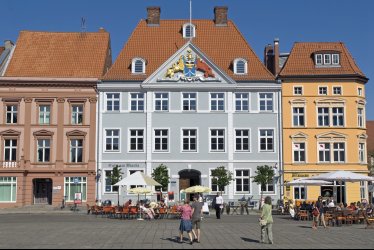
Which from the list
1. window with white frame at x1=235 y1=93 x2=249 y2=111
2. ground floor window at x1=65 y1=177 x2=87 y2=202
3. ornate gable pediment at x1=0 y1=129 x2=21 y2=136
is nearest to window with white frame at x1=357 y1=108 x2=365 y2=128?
window with white frame at x1=235 y1=93 x2=249 y2=111

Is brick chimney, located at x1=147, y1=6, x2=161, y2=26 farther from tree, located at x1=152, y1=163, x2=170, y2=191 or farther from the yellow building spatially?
tree, located at x1=152, y1=163, x2=170, y2=191

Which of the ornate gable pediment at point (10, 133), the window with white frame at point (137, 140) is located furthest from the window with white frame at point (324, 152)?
the ornate gable pediment at point (10, 133)

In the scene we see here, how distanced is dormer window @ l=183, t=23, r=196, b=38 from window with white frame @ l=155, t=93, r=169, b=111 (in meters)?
7.51

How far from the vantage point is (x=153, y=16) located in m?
54.3

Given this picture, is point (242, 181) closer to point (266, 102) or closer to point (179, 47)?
point (266, 102)

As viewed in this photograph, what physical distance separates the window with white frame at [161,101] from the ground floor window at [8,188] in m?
13.9

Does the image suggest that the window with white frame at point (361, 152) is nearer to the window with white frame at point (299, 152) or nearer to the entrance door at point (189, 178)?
the window with white frame at point (299, 152)

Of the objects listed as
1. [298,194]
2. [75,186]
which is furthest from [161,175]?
[298,194]

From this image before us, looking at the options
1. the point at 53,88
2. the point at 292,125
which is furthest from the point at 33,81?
the point at 292,125

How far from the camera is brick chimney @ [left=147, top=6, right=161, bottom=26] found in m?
54.2

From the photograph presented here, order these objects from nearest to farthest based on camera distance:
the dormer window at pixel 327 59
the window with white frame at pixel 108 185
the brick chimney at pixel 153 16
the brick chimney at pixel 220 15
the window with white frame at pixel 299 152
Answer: the window with white frame at pixel 108 185
the window with white frame at pixel 299 152
the dormer window at pixel 327 59
the brick chimney at pixel 153 16
the brick chimney at pixel 220 15

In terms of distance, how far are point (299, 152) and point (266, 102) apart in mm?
5270

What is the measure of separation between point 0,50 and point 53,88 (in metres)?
8.66

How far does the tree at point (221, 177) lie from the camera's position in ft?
149
